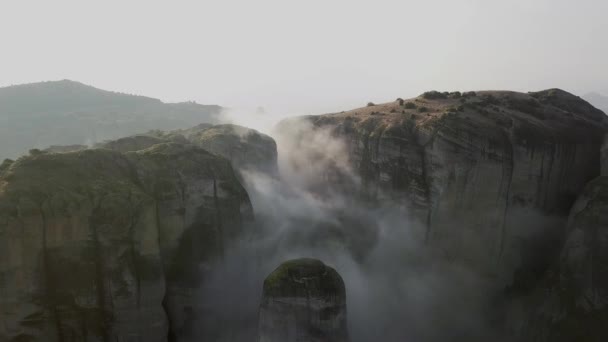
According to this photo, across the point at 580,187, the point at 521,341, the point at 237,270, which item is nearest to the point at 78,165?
the point at 237,270

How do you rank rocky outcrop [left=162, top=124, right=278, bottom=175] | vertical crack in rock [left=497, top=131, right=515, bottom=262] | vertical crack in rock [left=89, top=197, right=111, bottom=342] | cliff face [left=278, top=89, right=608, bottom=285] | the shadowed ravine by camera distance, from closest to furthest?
1. the shadowed ravine
2. vertical crack in rock [left=89, top=197, right=111, bottom=342]
3. vertical crack in rock [left=497, top=131, right=515, bottom=262]
4. cliff face [left=278, top=89, right=608, bottom=285]
5. rocky outcrop [left=162, top=124, right=278, bottom=175]

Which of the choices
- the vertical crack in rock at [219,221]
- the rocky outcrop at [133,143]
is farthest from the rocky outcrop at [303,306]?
the rocky outcrop at [133,143]

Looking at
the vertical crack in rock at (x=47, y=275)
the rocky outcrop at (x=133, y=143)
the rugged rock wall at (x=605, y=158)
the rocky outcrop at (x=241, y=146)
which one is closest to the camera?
the vertical crack in rock at (x=47, y=275)

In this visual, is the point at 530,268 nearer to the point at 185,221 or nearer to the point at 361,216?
the point at 361,216

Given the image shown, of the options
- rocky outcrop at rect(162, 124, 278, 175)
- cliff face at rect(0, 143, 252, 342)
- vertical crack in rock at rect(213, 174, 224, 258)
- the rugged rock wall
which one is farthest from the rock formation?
rocky outcrop at rect(162, 124, 278, 175)

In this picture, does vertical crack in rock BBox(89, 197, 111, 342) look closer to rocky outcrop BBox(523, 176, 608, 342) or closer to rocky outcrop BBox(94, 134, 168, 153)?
rocky outcrop BBox(94, 134, 168, 153)

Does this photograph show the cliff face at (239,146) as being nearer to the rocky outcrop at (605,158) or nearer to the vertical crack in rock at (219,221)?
the vertical crack in rock at (219,221)
